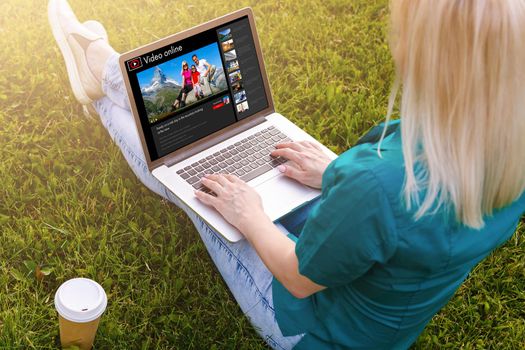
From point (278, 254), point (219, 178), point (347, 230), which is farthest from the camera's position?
point (219, 178)

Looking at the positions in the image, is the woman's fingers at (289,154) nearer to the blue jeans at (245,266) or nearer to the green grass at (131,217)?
the blue jeans at (245,266)

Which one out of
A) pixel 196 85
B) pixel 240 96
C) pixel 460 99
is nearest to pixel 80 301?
pixel 196 85

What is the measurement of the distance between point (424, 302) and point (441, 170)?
51 cm

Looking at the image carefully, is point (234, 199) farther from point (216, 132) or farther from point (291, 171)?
point (216, 132)

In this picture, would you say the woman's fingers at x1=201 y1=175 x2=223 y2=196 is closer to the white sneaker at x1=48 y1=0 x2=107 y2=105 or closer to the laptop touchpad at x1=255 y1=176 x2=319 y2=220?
the laptop touchpad at x1=255 y1=176 x2=319 y2=220

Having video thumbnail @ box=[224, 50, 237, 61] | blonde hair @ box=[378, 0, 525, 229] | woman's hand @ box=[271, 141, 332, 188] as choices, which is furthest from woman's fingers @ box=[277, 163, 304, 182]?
blonde hair @ box=[378, 0, 525, 229]

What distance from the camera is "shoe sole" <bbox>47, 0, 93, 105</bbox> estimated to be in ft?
10.5

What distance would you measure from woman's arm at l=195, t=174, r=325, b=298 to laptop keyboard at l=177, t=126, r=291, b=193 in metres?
0.13

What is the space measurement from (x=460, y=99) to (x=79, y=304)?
4.34ft

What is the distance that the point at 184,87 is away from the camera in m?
2.52

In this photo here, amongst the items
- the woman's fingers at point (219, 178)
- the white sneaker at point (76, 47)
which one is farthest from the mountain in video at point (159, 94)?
the white sneaker at point (76, 47)

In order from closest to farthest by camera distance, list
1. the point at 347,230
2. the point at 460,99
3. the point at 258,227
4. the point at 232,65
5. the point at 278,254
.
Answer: the point at 460,99 → the point at 347,230 → the point at 278,254 → the point at 258,227 → the point at 232,65

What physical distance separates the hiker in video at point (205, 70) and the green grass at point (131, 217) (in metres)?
0.71

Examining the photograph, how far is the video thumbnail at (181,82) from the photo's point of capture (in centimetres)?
243
